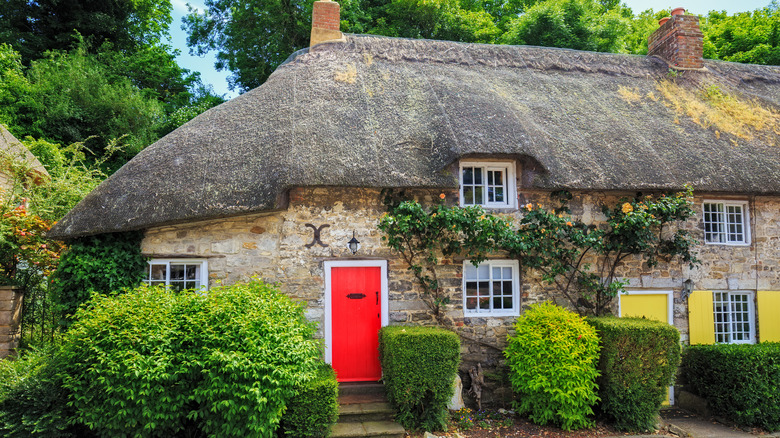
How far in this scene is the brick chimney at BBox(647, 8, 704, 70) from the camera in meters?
Result: 11.2

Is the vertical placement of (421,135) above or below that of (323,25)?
below

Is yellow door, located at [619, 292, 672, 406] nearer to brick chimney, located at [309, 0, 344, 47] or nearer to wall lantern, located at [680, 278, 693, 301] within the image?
wall lantern, located at [680, 278, 693, 301]

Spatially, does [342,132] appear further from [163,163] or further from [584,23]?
[584,23]

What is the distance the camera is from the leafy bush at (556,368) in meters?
6.94

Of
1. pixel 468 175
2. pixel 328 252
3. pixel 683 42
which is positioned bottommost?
pixel 328 252

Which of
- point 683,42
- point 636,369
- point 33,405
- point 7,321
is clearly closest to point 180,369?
point 33,405

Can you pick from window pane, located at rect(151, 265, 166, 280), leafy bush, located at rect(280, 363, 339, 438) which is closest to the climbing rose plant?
leafy bush, located at rect(280, 363, 339, 438)

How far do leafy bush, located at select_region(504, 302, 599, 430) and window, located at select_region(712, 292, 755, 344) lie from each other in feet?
11.4

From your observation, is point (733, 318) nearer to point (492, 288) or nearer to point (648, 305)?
point (648, 305)

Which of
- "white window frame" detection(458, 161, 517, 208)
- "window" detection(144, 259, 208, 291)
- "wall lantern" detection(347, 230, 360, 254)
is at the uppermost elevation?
"white window frame" detection(458, 161, 517, 208)

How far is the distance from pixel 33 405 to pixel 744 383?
10.3 metres

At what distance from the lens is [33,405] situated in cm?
562

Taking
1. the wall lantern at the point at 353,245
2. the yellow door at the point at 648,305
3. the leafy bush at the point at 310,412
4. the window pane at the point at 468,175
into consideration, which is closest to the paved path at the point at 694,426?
the yellow door at the point at 648,305

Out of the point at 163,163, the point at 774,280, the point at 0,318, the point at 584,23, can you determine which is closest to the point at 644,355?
the point at 774,280
